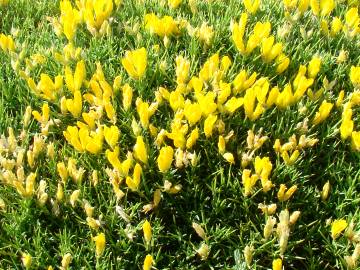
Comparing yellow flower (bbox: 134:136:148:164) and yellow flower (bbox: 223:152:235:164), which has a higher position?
yellow flower (bbox: 134:136:148:164)

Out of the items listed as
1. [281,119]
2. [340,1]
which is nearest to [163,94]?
[281,119]

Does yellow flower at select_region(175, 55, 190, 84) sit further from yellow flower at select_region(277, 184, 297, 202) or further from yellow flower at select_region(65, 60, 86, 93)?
yellow flower at select_region(277, 184, 297, 202)

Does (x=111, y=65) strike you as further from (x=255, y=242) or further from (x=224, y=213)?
(x=255, y=242)

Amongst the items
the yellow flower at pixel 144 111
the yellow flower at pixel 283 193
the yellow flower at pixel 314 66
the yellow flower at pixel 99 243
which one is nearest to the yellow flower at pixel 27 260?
the yellow flower at pixel 99 243

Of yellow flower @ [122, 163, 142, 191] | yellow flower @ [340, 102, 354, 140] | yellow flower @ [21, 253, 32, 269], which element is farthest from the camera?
yellow flower @ [340, 102, 354, 140]

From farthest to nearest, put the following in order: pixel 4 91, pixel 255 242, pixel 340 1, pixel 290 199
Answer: pixel 340 1, pixel 4 91, pixel 290 199, pixel 255 242

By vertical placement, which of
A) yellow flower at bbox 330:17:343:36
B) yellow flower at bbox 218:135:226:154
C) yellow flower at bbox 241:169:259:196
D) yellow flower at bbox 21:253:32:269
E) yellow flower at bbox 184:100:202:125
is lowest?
yellow flower at bbox 21:253:32:269

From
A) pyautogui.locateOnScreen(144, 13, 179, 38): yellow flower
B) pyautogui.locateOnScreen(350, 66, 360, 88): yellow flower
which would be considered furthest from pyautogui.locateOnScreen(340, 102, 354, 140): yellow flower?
pyautogui.locateOnScreen(144, 13, 179, 38): yellow flower

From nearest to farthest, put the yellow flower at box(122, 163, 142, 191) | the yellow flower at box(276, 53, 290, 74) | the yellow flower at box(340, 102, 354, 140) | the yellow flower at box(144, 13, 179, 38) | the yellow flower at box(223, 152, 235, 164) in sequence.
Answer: the yellow flower at box(122, 163, 142, 191) → the yellow flower at box(223, 152, 235, 164) → the yellow flower at box(340, 102, 354, 140) → the yellow flower at box(276, 53, 290, 74) → the yellow flower at box(144, 13, 179, 38)
